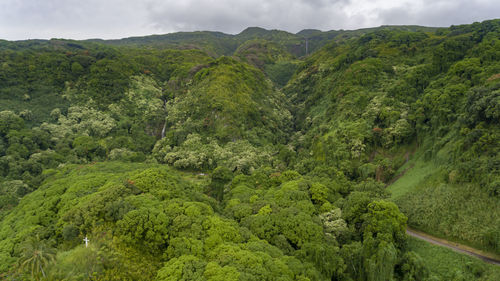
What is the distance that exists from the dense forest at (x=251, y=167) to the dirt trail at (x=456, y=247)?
2.66 ft

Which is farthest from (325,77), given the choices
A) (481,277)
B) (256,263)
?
(256,263)

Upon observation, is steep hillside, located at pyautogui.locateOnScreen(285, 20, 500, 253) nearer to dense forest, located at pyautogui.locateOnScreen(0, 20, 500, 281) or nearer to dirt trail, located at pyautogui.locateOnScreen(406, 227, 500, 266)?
dense forest, located at pyautogui.locateOnScreen(0, 20, 500, 281)

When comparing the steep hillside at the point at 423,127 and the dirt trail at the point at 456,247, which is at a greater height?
the steep hillside at the point at 423,127

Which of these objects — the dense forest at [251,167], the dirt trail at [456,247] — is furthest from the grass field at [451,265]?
the dirt trail at [456,247]

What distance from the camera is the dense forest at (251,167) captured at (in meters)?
23.6

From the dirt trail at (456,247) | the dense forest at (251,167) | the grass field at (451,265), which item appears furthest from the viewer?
the dirt trail at (456,247)

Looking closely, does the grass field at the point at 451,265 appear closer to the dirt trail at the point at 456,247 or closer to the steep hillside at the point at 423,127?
the dirt trail at the point at 456,247

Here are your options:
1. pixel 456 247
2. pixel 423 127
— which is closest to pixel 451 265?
pixel 456 247

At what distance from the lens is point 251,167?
59625mm

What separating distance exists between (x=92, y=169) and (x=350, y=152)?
170 ft

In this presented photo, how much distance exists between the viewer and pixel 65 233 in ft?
81.4

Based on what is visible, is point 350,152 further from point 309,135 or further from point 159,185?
point 159,185

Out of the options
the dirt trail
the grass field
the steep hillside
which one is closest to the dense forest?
the grass field

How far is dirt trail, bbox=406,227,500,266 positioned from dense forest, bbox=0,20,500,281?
0.81 metres
